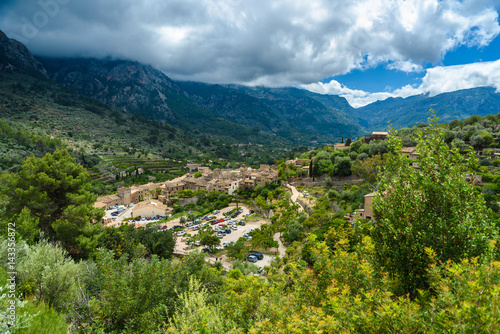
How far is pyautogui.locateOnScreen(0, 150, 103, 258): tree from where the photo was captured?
11.3m

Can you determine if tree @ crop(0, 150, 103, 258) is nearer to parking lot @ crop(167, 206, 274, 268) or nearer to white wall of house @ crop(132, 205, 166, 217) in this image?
parking lot @ crop(167, 206, 274, 268)

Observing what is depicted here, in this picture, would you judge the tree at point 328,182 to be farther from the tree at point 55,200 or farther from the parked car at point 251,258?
the tree at point 55,200

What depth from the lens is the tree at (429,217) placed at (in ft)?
→ 12.5

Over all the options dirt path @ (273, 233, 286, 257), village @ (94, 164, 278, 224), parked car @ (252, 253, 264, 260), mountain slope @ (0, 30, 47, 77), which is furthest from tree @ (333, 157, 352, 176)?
mountain slope @ (0, 30, 47, 77)

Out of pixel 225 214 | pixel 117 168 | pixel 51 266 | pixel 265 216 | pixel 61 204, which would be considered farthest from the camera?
pixel 117 168

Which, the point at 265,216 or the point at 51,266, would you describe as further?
the point at 265,216

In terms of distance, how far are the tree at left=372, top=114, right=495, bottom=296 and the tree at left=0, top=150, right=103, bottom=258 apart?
1317cm

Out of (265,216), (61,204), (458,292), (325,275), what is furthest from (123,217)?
(458,292)

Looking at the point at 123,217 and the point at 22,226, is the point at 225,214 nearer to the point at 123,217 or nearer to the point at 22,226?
the point at 123,217

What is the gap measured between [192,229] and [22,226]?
82.3ft

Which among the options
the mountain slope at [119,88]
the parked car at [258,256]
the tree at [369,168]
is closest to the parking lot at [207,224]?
the parked car at [258,256]

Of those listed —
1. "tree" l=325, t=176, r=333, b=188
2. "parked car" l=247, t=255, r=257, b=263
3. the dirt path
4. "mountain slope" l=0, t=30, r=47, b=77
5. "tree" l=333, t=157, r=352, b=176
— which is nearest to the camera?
"parked car" l=247, t=255, r=257, b=263

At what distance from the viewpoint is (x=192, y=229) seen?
3362 cm

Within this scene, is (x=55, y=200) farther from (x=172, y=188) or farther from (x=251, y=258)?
(x=172, y=188)
